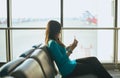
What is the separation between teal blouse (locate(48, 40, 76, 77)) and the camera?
3002mm

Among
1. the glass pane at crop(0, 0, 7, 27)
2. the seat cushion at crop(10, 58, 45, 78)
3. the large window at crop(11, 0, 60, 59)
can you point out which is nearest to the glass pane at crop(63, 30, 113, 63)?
the large window at crop(11, 0, 60, 59)

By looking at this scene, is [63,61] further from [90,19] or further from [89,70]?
[90,19]

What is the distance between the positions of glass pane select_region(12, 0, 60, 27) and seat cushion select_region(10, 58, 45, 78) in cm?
343

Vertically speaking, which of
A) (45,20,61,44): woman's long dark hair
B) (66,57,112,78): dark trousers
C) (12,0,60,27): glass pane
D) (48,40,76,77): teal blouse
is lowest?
(66,57,112,78): dark trousers

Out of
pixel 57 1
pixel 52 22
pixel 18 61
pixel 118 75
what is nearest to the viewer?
pixel 18 61

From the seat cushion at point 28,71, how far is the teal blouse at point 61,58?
2.41ft

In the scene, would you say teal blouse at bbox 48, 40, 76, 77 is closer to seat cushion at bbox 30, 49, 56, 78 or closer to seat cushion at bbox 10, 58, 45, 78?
seat cushion at bbox 30, 49, 56, 78

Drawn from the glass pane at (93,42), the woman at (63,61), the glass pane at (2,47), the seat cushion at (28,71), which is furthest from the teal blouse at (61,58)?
the glass pane at (2,47)

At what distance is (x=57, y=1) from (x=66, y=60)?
2.62 metres

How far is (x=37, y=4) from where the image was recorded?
18.6 ft

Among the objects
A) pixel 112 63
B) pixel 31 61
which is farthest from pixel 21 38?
pixel 31 61

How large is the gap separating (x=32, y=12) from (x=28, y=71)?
12.8 feet

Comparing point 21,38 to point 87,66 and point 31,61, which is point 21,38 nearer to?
point 87,66

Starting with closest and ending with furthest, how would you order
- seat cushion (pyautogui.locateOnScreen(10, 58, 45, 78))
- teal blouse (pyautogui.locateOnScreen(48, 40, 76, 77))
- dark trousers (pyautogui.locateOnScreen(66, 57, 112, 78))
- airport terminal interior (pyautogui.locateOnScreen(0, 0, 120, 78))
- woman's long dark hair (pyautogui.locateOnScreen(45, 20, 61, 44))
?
seat cushion (pyautogui.locateOnScreen(10, 58, 45, 78)), teal blouse (pyautogui.locateOnScreen(48, 40, 76, 77)), woman's long dark hair (pyautogui.locateOnScreen(45, 20, 61, 44)), dark trousers (pyautogui.locateOnScreen(66, 57, 112, 78)), airport terminal interior (pyautogui.locateOnScreen(0, 0, 120, 78))
